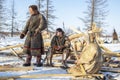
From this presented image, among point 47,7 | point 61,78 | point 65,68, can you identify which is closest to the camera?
point 61,78

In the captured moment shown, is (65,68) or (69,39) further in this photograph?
(69,39)

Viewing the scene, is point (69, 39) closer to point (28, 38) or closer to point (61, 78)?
point (28, 38)

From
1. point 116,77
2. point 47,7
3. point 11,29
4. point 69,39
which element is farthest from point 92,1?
point 116,77

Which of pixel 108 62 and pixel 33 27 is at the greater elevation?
pixel 33 27

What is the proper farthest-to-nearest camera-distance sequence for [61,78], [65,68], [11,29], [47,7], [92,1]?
[11,29] → [47,7] → [92,1] → [65,68] → [61,78]

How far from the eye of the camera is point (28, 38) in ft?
31.4

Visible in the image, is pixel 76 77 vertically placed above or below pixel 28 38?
below

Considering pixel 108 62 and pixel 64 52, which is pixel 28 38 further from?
pixel 108 62

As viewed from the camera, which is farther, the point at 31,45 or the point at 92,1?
the point at 92,1

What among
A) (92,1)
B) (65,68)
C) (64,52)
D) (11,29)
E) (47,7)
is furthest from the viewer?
(11,29)

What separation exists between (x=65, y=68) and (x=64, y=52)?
3.54ft

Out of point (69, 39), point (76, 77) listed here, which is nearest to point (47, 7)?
point (69, 39)

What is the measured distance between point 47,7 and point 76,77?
43076 mm

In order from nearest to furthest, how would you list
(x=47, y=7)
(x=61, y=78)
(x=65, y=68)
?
(x=61, y=78) < (x=65, y=68) < (x=47, y=7)
